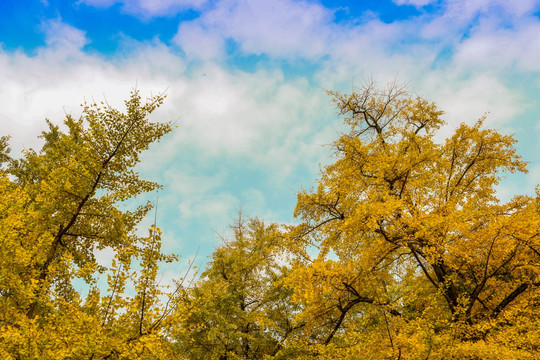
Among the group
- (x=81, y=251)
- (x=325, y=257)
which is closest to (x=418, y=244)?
(x=325, y=257)

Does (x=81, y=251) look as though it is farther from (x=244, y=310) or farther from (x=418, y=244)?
(x=418, y=244)

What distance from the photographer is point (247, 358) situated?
35.0 feet

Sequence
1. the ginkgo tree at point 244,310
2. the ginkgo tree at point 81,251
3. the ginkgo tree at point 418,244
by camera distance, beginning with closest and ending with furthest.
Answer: the ginkgo tree at point 81,251
the ginkgo tree at point 418,244
the ginkgo tree at point 244,310

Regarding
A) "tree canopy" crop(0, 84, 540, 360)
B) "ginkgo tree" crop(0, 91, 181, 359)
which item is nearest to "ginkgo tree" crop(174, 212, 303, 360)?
"tree canopy" crop(0, 84, 540, 360)

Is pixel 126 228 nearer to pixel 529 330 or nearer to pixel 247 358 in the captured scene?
pixel 247 358

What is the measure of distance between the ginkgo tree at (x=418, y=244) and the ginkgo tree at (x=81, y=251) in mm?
4249

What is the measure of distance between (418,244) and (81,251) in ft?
31.0

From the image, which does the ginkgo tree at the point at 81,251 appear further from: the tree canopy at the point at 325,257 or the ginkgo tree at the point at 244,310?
the ginkgo tree at the point at 244,310

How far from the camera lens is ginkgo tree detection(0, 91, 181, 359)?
4.40 metres

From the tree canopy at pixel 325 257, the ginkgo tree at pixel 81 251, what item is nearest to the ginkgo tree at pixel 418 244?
the tree canopy at pixel 325 257

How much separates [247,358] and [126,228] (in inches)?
227

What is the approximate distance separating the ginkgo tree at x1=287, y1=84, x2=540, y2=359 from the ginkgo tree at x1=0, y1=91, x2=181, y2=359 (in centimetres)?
425

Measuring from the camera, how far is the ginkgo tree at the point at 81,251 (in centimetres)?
440

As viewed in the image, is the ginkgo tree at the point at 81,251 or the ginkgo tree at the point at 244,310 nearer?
the ginkgo tree at the point at 81,251
